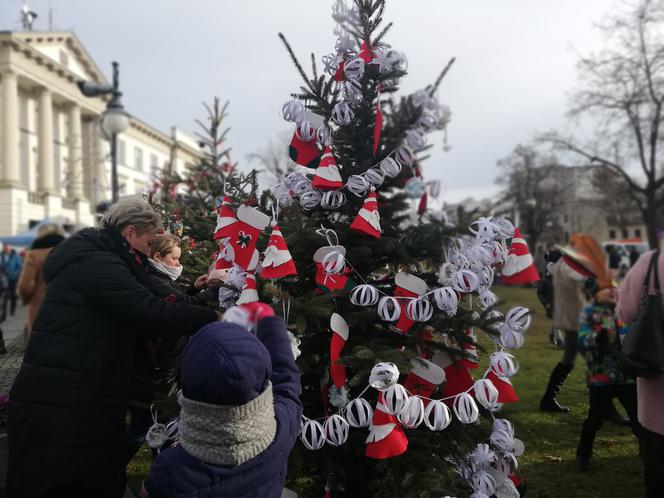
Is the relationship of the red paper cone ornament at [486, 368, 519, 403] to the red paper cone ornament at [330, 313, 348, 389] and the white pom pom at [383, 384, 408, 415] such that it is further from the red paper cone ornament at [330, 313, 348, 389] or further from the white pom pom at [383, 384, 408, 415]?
the red paper cone ornament at [330, 313, 348, 389]

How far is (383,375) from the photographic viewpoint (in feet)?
8.50

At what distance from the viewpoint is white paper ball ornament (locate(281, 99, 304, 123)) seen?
124 inches

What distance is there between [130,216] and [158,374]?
1.00 meters

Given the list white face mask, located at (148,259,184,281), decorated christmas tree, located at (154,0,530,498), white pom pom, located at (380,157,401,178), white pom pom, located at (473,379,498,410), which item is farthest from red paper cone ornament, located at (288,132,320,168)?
white pom pom, located at (473,379,498,410)

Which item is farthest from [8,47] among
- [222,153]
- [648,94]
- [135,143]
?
[648,94]

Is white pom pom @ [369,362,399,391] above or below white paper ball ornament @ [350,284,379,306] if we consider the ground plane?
below

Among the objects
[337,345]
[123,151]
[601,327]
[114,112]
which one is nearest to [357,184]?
[337,345]

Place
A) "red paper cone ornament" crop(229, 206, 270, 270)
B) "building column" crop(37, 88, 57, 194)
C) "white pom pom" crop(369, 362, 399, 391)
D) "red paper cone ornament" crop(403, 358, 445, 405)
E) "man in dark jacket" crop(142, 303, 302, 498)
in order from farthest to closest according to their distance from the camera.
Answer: "building column" crop(37, 88, 57, 194) < "red paper cone ornament" crop(229, 206, 270, 270) < "red paper cone ornament" crop(403, 358, 445, 405) < "white pom pom" crop(369, 362, 399, 391) < "man in dark jacket" crop(142, 303, 302, 498)

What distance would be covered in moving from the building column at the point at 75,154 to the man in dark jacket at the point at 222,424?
40942mm

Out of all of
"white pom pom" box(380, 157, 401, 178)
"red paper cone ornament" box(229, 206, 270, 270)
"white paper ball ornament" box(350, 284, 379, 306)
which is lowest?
"white paper ball ornament" box(350, 284, 379, 306)

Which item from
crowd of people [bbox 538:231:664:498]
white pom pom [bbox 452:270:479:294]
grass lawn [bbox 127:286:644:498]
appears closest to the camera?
crowd of people [bbox 538:231:664:498]

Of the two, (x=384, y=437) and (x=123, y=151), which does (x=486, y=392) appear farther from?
(x=123, y=151)

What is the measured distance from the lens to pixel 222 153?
829 centimetres

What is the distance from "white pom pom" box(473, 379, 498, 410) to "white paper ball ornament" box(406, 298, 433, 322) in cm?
42
